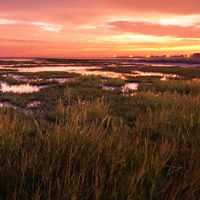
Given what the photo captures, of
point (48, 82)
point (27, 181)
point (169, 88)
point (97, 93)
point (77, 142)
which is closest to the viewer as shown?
point (27, 181)

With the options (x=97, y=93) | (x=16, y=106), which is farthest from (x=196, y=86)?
(x=16, y=106)

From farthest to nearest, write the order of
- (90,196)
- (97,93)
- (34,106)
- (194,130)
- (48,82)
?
1. (48,82)
2. (97,93)
3. (34,106)
4. (194,130)
5. (90,196)

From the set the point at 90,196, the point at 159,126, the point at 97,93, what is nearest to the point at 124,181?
the point at 90,196

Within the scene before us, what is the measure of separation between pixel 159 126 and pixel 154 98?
282 centimetres

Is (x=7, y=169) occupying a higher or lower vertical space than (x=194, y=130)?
higher

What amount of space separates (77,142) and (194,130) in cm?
263

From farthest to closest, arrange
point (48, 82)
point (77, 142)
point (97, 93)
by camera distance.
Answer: point (48, 82) < point (97, 93) < point (77, 142)

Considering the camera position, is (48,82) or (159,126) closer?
(159,126)

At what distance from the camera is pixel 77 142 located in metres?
2.61

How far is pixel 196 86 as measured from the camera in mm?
9391

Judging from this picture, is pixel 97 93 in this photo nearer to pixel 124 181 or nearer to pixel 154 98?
pixel 154 98

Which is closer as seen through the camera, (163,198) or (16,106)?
(163,198)

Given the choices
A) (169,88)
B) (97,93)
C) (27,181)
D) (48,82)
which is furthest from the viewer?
(48,82)

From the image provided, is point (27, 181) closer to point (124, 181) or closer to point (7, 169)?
point (7, 169)
